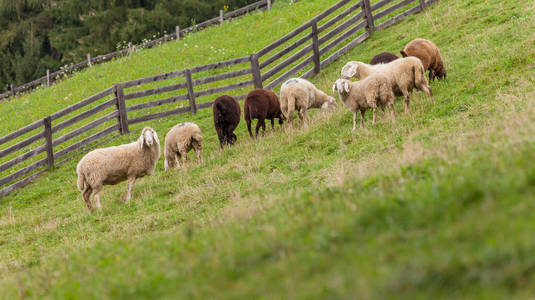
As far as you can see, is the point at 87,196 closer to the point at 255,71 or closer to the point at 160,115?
the point at 160,115

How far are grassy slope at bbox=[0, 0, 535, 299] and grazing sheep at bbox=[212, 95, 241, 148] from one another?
1.65 metres

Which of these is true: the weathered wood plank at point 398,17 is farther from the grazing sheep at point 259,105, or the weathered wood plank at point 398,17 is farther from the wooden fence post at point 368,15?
the grazing sheep at point 259,105

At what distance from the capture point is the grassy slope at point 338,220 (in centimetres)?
283

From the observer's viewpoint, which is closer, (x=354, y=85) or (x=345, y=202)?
(x=345, y=202)

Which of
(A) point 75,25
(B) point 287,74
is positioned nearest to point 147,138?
(B) point 287,74

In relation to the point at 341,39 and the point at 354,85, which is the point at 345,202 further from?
the point at 341,39

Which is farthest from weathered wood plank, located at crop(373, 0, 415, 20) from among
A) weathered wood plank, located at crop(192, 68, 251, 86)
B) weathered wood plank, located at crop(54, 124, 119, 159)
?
weathered wood plank, located at crop(54, 124, 119, 159)

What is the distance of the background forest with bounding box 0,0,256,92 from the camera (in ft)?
117

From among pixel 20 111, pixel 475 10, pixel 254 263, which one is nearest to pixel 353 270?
pixel 254 263

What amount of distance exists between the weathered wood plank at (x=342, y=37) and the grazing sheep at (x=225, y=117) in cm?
617

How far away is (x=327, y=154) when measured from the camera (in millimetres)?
8961

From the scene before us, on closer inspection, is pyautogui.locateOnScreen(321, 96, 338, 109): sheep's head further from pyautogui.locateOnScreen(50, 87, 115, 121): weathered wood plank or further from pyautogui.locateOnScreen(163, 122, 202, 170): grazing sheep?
pyautogui.locateOnScreen(50, 87, 115, 121): weathered wood plank

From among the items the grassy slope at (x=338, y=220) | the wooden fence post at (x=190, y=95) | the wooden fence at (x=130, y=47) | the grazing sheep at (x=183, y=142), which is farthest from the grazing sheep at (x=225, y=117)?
the wooden fence at (x=130, y=47)

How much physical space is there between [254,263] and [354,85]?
7306 mm
